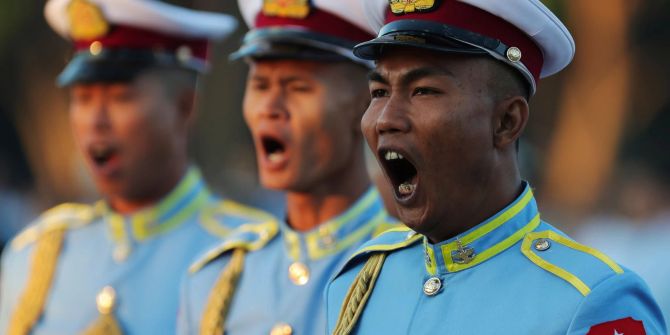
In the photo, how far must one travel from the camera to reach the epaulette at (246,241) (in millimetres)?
5578

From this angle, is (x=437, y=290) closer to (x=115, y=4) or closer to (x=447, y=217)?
(x=447, y=217)

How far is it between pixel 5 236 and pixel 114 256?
22.3 ft

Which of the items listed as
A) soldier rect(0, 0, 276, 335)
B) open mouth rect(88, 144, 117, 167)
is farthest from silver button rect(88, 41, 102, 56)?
open mouth rect(88, 144, 117, 167)

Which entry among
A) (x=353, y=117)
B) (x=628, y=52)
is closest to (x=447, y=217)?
(x=353, y=117)

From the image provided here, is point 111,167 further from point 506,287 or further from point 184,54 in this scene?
point 506,287

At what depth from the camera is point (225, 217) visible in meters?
6.66

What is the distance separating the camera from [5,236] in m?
13.1

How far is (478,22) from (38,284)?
3.37 meters

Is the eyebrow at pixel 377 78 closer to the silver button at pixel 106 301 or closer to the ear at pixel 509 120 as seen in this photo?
the ear at pixel 509 120

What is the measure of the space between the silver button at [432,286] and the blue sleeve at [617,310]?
0.49 m

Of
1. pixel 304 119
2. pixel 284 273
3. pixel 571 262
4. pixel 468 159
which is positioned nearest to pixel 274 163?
pixel 304 119

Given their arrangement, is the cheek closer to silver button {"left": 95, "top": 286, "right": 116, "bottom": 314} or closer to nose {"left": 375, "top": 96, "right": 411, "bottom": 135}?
nose {"left": 375, "top": 96, "right": 411, "bottom": 135}

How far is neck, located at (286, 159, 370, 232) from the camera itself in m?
5.43

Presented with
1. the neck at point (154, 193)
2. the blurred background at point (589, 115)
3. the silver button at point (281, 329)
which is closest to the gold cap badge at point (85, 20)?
the neck at point (154, 193)
